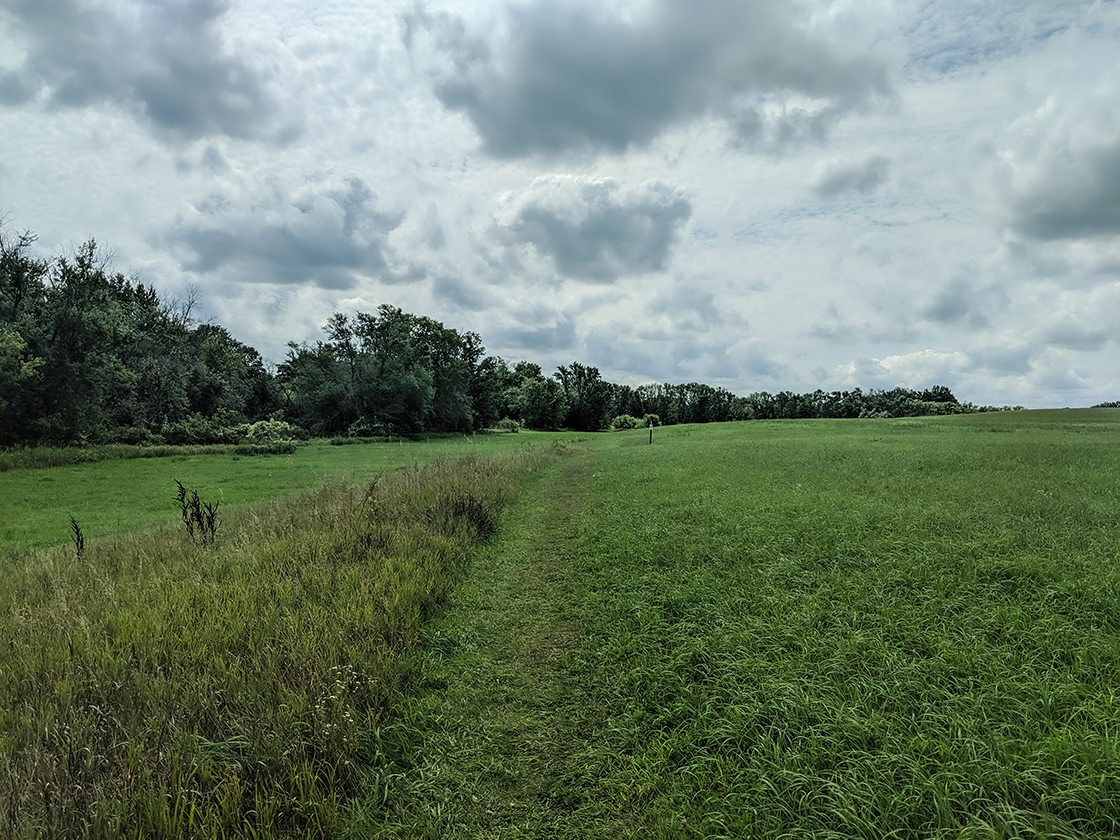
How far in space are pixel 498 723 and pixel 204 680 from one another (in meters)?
2.90

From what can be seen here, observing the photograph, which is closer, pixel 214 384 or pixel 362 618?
pixel 362 618

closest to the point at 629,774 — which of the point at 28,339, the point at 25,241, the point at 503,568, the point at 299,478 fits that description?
the point at 503,568

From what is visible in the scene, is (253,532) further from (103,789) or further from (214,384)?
(214,384)

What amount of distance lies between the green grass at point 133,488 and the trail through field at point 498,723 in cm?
1213

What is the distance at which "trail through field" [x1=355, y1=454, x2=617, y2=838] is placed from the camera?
3518mm

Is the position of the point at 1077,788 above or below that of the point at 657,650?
above

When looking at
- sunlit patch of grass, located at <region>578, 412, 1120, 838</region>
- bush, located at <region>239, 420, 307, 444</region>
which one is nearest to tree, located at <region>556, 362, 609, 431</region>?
bush, located at <region>239, 420, 307, 444</region>

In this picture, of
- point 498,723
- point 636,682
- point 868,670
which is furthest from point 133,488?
point 868,670

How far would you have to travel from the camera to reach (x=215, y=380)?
4969 cm

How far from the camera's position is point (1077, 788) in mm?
2904

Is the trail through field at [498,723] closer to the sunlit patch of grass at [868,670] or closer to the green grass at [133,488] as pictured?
the sunlit patch of grass at [868,670]

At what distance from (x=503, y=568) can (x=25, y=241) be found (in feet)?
167

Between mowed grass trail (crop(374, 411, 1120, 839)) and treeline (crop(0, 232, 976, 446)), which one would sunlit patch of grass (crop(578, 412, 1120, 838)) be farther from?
treeline (crop(0, 232, 976, 446))

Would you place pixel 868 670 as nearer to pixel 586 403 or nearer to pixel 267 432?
pixel 267 432
